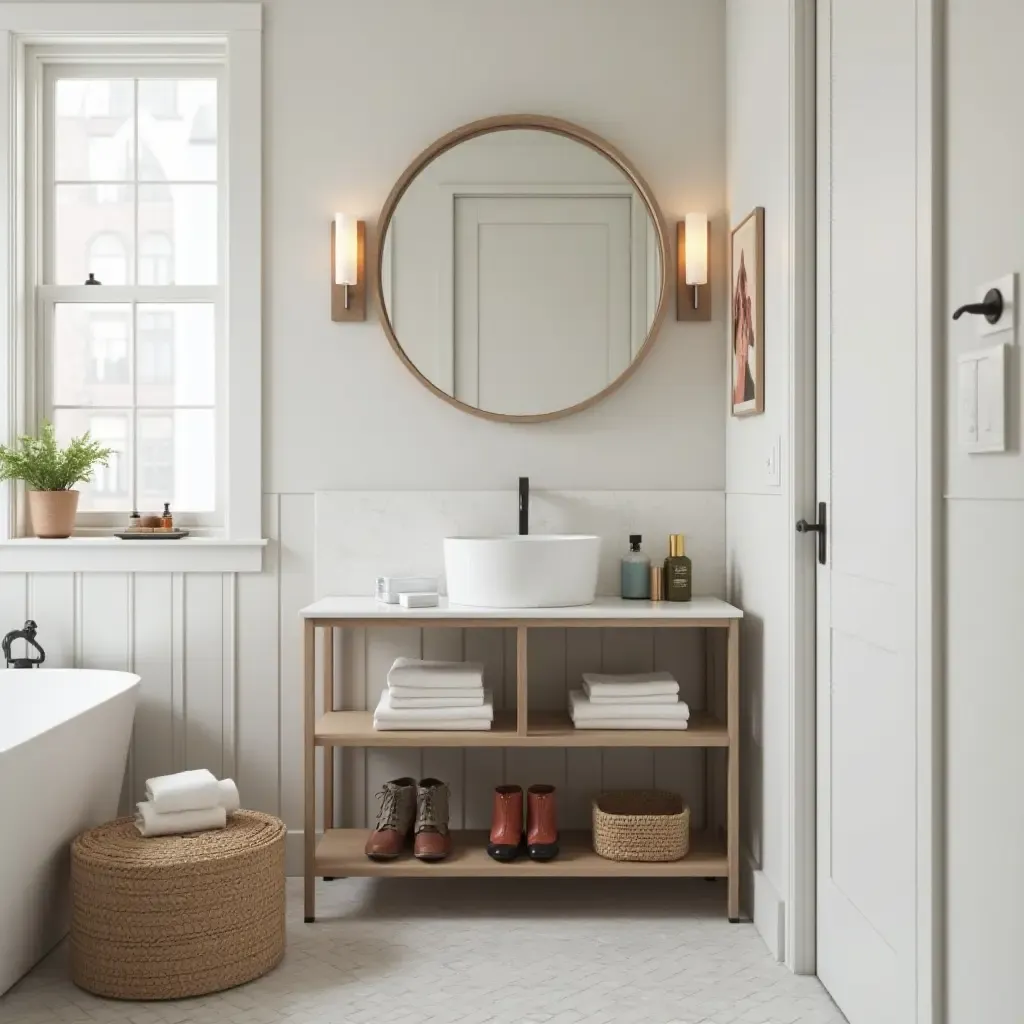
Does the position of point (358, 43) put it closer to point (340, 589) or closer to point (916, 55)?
point (340, 589)

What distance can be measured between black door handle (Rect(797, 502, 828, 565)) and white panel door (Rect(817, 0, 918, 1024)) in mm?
24

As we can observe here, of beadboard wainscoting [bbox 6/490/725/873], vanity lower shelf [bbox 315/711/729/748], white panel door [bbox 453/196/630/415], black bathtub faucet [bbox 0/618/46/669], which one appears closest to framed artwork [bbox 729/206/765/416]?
white panel door [bbox 453/196/630/415]

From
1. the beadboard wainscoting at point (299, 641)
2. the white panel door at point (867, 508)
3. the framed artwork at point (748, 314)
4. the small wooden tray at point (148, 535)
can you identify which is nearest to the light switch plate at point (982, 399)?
the white panel door at point (867, 508)

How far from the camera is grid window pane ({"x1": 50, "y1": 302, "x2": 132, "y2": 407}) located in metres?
3.26

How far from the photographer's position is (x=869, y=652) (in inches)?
79.4

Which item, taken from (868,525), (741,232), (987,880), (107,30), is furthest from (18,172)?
(987,880)

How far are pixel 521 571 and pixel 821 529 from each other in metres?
0.74

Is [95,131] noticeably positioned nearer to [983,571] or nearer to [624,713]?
[624,713]

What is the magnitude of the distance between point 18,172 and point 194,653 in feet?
4.75

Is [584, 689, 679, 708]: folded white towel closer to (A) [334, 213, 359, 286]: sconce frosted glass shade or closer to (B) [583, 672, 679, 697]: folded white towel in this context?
(B) [583, 672, 679, 697]: folded white towel

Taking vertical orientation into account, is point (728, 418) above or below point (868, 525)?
above

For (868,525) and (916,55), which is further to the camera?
(868,525)

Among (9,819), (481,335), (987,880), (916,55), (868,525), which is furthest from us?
(481,335)

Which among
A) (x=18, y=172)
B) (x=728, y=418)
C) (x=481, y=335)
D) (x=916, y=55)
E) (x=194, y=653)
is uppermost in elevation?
(x=18, y=172)
